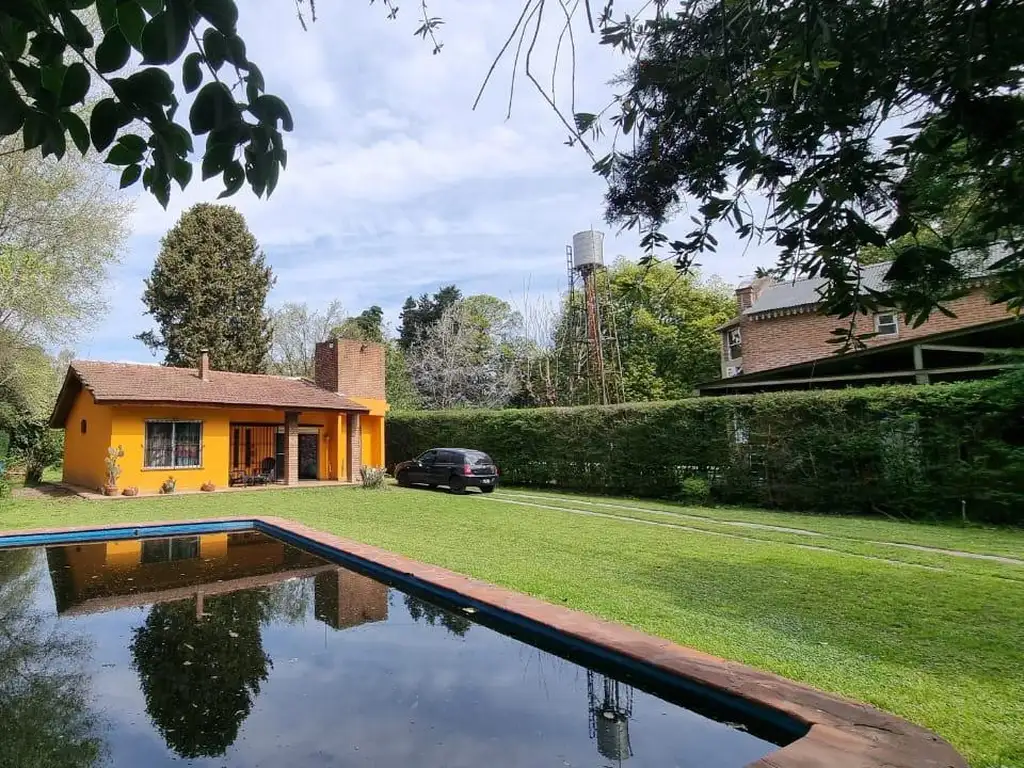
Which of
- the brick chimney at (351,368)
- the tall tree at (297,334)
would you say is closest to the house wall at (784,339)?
the brick chimney at (351,368)

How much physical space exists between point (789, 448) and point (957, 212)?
39.6 ft

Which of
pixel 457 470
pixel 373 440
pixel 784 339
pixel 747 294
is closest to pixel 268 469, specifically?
pixel 373 440

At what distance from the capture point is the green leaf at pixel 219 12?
1408 millimetres

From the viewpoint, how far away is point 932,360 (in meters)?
18.2

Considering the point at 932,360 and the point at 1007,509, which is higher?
the point at 932,360

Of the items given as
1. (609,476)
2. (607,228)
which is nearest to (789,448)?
(609,476)

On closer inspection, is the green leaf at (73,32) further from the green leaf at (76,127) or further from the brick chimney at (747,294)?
the brick chimney at (747,294)

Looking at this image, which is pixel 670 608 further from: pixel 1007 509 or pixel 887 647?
pixel 1007 509

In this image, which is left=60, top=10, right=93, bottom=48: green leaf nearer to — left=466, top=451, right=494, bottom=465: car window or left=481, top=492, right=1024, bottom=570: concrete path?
left=481, top=492, right=1024, bottom=570: concrete path

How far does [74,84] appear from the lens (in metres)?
1.48

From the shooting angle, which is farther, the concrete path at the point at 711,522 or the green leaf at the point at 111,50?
the concrete path at the point at 711,522

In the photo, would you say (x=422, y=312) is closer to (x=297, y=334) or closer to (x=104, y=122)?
(x=297, y=334)

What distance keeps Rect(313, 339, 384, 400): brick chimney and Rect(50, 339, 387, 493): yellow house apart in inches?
1.6

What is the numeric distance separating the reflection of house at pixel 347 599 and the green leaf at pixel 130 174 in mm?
5117
